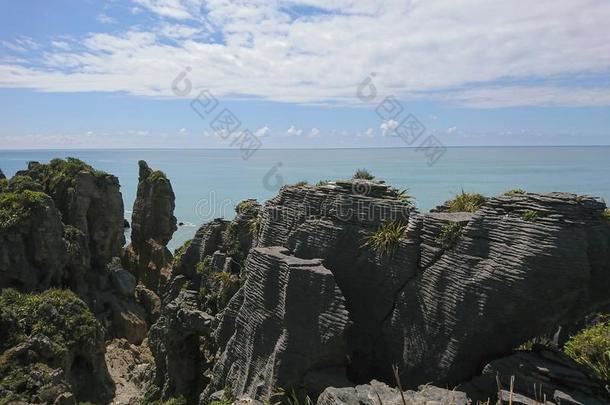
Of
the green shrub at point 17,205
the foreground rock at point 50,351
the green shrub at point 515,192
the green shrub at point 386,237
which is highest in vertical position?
the green shrub at point 515,192

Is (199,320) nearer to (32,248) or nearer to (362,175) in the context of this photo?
(362,175)

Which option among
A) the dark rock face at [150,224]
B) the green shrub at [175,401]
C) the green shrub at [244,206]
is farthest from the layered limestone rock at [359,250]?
the dark rock face at [150,224]

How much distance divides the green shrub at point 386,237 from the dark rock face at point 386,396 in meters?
3.75

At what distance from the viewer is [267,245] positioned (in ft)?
56.7

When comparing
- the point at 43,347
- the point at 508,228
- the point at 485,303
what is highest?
the point at 508,228

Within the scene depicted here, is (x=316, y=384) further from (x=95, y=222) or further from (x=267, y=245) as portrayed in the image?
(x=95, y=222)

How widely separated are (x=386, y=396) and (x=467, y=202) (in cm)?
587

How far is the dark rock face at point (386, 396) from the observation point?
10492 mm

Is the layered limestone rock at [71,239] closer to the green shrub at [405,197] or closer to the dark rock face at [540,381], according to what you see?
the green shrub at [405,197]

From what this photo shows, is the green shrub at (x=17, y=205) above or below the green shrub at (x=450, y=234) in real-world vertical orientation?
below

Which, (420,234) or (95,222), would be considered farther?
(95,222)

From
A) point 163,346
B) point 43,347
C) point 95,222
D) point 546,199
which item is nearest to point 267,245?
point 163,346

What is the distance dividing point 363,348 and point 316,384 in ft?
6.47

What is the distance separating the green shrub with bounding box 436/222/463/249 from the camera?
1246 cm
